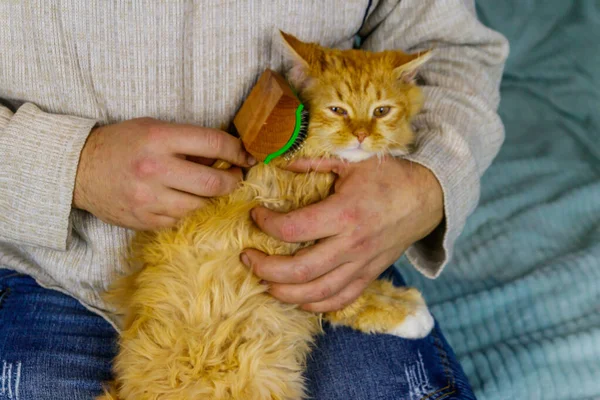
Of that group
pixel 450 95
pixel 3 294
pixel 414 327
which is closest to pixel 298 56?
pixel 450 95

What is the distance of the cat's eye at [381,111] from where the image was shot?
993 millimetres

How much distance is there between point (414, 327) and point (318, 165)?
386 millimetres

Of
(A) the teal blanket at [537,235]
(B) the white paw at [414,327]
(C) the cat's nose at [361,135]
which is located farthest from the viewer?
(A) the teal blanket at [537,235]

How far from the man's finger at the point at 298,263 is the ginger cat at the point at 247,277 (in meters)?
0.02

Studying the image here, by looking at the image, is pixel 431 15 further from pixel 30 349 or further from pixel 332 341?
pixel 30 349

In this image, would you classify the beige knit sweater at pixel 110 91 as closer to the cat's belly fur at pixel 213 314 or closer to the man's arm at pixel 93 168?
the man's arm at pixel 93 168

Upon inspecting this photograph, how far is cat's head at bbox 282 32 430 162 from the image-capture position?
0.96 m

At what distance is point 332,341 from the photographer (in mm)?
1048

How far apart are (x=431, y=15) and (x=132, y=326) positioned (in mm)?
857

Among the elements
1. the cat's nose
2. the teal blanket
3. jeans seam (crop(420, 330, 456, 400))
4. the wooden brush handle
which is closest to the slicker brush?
the wooden brush handle

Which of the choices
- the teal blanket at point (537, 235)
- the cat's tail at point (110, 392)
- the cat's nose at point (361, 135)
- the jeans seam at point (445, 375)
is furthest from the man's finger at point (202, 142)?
the teal blanket at point (537, 235)

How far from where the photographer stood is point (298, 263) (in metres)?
0.94

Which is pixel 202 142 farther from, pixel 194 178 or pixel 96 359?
pixel 96 359

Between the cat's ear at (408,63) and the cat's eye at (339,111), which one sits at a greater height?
the cat's ear at (408,63)
